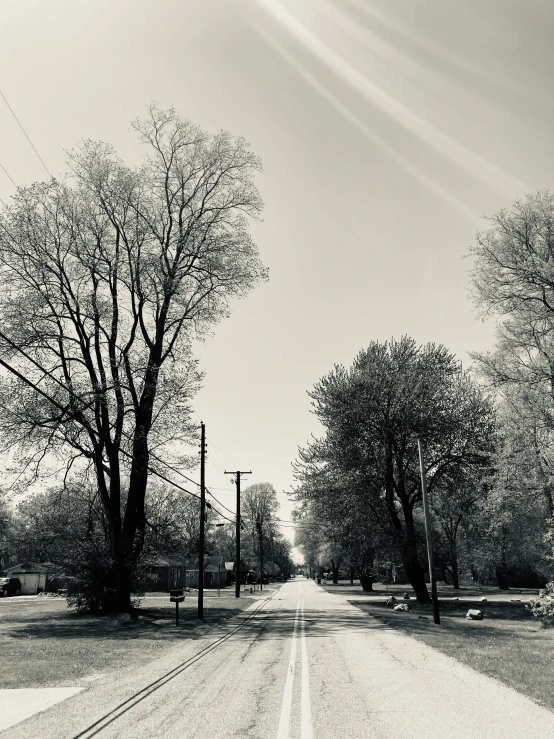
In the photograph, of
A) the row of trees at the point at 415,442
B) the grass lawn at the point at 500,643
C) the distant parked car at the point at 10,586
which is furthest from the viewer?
the distant parked car at the point at 10,586

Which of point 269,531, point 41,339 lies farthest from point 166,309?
point 269,531

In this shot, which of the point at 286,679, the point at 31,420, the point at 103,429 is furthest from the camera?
the point at 103,429

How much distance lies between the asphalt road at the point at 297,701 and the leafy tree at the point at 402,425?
55.6 ft

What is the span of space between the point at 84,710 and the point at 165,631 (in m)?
12.1

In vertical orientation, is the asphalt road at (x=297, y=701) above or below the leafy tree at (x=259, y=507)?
below

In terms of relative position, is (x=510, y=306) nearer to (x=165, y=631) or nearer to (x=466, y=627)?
(x=466, y=627)

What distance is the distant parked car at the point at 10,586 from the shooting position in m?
51.4

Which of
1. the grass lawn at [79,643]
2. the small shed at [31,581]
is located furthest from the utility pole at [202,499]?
the small shed at [31,581]

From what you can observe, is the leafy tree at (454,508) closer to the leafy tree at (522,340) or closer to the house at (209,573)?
the leafy tree at (522,340)

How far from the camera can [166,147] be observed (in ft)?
90.6

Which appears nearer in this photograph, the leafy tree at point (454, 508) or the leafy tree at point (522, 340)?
the leafy tree at point (522, 340)

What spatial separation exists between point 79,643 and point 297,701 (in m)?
10.0

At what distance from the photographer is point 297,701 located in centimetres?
778

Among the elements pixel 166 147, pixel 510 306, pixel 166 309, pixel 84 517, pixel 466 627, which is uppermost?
pixel 166 147
